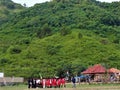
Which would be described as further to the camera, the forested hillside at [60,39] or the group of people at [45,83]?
the forested hillside at [60,39]

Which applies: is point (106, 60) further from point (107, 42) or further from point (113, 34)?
Result: point (113, 34)

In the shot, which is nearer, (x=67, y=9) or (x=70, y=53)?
(x=70, y=53)

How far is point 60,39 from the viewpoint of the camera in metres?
129

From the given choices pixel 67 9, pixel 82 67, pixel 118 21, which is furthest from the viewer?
pixel 67 9

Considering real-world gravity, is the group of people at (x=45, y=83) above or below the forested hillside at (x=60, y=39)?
above

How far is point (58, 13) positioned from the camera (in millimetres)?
158750

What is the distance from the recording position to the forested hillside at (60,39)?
105 m

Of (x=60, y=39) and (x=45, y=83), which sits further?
(x=60, y=39)

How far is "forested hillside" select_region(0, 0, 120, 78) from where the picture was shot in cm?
10500

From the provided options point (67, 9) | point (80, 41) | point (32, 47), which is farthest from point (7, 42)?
point (67, 9)

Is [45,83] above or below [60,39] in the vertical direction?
above

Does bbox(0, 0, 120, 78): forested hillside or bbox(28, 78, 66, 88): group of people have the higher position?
bbox(28, 78, 66, 88): group of people

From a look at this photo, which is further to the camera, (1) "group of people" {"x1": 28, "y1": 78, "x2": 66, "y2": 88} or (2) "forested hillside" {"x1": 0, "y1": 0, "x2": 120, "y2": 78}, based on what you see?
(2) "forested hillside" {"x1": 0, "y1": 0, "x2": 120, "y2": 78}

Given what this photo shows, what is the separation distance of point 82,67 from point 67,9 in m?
67.4
